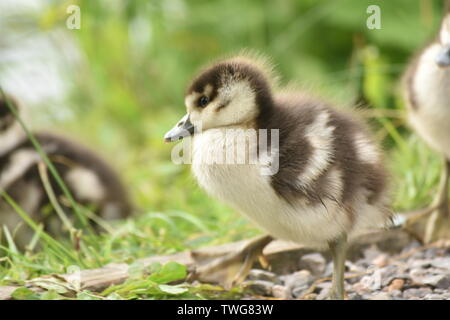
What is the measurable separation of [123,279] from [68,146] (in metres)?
0.86

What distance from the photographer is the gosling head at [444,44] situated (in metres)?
1.65

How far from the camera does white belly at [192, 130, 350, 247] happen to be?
53.7 inches

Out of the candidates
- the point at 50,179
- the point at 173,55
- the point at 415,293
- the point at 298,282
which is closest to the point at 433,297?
the point at 415,293

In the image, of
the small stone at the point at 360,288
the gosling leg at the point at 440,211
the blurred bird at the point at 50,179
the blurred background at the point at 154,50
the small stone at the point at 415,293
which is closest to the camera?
the small stone at the point at 415,293

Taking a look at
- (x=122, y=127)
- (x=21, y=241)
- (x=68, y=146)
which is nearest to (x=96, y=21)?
(x=122, y=127)

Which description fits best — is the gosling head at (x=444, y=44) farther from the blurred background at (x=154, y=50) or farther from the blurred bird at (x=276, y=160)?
the blurred background at (x=154, y=50)

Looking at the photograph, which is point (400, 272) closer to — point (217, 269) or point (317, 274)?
point (317, 274)

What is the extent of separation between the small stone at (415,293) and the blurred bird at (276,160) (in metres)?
0.15

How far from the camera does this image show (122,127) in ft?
11.3

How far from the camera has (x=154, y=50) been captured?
11.8 feet

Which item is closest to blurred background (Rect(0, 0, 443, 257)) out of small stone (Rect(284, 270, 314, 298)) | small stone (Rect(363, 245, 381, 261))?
small stone (Rect(363, 245, 381, 261))

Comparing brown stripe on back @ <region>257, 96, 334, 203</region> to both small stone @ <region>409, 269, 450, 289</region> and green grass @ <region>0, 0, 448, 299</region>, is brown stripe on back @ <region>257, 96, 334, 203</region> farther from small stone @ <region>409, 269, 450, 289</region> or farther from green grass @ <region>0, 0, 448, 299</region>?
green grass @ <region>0, 0, 448, 299</region>

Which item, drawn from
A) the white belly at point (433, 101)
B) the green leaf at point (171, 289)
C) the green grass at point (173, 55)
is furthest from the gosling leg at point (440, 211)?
the green leaf at point (171, 289)

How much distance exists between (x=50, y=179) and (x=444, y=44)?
1237mm
